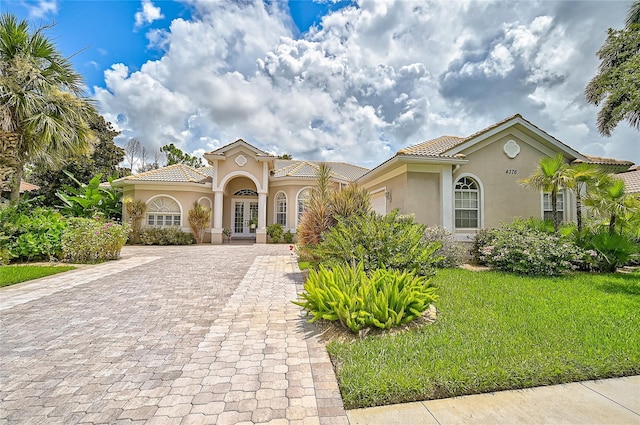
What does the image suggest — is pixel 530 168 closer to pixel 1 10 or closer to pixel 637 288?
pixel 637 288

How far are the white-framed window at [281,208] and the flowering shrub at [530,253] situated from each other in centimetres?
1472

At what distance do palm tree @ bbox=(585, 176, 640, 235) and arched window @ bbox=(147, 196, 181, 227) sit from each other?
2249cm

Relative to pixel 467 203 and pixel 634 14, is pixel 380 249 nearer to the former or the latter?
pixel 467 203

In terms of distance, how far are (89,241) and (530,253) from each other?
16545 millimetres

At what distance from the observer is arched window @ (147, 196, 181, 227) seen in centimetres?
2025

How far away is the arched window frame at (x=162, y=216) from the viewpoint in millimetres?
20188

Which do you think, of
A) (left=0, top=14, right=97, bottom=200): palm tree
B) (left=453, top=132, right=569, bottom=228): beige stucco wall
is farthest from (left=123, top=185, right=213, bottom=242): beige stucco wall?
(left=453, top=132, right=569, bottom=228): beige stucco wall

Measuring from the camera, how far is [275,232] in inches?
835

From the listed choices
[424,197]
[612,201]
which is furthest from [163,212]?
[612,201]

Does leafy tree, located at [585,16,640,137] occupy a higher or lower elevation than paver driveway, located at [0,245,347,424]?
higher

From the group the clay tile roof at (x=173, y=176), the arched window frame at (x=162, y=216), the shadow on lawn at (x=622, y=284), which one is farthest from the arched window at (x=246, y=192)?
the shadow on lawn at (x=622, y=284)

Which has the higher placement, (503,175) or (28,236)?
(503,175)

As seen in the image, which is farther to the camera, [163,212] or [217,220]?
[217,220]

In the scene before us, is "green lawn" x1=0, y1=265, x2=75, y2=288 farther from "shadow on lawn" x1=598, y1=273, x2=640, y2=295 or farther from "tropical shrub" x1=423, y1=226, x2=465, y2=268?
"shadow on lawn" x1=598, y1=273, x2=640, y2=295
